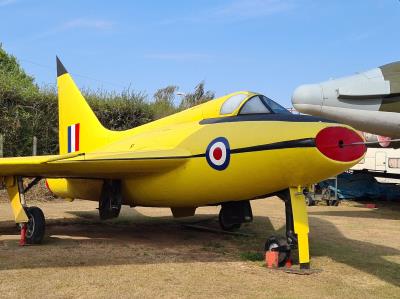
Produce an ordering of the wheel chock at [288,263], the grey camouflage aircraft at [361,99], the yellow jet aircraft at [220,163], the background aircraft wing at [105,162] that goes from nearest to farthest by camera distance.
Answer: the yellow jet aircraft at [220,163] < the wheel chock at [288,263] < the background aircraft wing at [105,162] < the grey camouflage aircraft at [361,99]

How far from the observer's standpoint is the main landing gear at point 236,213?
8.26m

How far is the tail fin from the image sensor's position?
33.1 feet

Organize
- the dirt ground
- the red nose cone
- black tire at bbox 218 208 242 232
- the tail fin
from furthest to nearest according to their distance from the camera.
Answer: the tail fin < black tire at bbox 218 208 242 232 < the red nose cone < the dirt ground

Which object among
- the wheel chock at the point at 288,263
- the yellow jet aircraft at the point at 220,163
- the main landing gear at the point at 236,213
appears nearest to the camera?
the yellow jet aircraft at the point at 220,163

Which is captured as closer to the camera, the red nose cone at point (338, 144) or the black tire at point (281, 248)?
the red nose cone at point (338, 144)

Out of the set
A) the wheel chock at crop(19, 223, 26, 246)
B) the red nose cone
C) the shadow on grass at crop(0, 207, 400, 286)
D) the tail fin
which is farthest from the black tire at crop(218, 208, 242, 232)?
the wheel chock at crop(19, 223, 26, 246)

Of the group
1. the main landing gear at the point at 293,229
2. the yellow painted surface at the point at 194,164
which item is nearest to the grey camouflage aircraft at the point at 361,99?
the yellow painted surface at the point at 194,164

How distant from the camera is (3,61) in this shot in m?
39.0

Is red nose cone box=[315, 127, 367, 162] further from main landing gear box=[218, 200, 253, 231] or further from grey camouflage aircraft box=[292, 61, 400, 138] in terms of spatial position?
grey camouflage aircraft box=[292, 61, 400, 138]

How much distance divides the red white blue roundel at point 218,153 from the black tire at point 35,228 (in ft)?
10.2

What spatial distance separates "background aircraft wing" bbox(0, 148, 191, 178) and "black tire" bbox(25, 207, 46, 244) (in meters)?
0.86

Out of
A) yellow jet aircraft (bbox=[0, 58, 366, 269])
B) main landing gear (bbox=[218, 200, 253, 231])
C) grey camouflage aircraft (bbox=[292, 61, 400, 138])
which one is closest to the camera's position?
yellow jet aircraft (bbox=[0, 58, 366, 269])

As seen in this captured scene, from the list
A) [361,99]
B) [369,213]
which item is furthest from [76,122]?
[369,213]

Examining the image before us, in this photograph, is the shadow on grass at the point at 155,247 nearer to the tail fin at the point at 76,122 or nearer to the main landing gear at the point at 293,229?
the main landing gear at the point at 293,229
